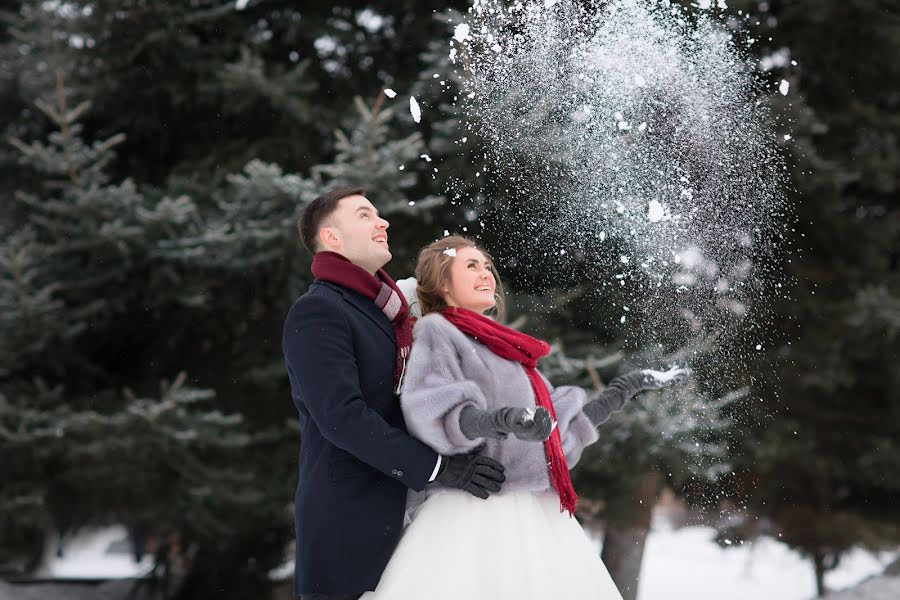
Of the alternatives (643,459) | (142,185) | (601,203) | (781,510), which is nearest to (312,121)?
(142,185)

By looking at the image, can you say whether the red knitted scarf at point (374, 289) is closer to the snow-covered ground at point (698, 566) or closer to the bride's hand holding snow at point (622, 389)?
the bride's hand holding snow at point (622, 389)

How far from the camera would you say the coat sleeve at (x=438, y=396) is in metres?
1.73

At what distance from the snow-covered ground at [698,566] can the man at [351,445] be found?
3.64 metres

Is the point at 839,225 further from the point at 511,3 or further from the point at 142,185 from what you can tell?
the point at 142,185

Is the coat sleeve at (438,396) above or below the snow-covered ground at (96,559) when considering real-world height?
above

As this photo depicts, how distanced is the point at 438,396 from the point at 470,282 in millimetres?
376

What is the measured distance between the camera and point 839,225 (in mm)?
5727

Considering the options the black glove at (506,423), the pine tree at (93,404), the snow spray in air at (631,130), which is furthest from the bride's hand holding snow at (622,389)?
the pine tree at (93,404)

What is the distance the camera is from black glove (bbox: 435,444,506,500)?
5.77ft

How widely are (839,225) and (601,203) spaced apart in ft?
8.30

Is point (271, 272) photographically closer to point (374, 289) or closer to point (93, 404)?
point (93, 404)

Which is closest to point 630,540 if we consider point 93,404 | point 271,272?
point 271,272

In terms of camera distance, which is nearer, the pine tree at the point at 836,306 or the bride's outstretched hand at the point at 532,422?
the bride's outstretched hand at the point at 532,422

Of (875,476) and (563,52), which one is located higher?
(563,52)
